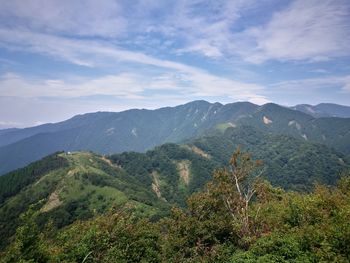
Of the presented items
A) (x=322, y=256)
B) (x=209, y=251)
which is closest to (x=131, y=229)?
(x=209, y=251)

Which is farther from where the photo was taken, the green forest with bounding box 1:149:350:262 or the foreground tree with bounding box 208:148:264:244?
the foreground tree with bounding box 208:148:264:244

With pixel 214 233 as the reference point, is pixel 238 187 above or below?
above

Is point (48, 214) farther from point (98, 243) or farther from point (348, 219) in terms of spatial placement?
point (348, 219)

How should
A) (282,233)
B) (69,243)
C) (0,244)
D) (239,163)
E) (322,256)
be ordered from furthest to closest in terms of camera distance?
(0,244) < (239,163) < (69,243) < (282,233) < (322,256)

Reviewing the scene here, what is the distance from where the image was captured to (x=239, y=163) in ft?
155

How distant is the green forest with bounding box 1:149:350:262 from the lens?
33281 millimetres

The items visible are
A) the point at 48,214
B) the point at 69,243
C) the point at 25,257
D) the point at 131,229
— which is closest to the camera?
the point at 25,257

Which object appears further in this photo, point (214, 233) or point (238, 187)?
point (238, 187)

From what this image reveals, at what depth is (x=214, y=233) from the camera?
141 feet

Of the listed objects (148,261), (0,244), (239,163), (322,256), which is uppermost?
(239,163)

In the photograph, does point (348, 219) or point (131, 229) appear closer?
point (348, 219)

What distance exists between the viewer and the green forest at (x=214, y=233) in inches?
1310

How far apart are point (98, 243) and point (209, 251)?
14238mm

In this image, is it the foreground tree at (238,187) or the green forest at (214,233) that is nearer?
the green forest at (214,233)
